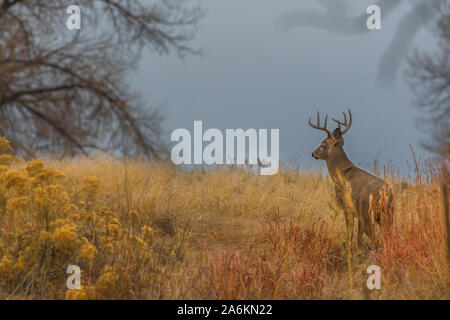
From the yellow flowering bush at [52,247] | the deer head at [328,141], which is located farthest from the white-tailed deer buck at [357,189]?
the yellow flowering bush at [52,247]

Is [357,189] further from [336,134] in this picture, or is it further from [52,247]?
[52,247]

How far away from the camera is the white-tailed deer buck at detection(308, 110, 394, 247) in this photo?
4215mm

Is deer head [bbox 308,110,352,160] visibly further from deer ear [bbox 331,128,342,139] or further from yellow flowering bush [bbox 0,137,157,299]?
yellow flowering bush [bbox 0,137,157,299]

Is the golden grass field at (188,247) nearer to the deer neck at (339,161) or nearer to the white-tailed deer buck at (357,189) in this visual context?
the white-tailed deer buck at (357,189)

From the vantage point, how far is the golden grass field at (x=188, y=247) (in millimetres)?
3041

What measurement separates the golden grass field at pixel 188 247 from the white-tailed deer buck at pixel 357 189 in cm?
14

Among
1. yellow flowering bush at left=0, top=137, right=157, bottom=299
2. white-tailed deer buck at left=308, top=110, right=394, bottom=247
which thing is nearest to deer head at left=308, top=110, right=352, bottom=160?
white-tailed deer buck at left=308, top=110, right=394, bottom=247

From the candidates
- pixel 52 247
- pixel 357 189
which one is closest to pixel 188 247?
pixel 52 247

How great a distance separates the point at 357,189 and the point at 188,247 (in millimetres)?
1788

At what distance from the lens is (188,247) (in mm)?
4680

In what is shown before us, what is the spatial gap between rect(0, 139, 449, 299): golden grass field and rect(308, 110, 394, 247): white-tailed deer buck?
141 mm

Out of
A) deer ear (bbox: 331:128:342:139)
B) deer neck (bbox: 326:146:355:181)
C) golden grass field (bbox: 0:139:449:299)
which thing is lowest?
golden grass field (bbox: 0:139:449:299)
